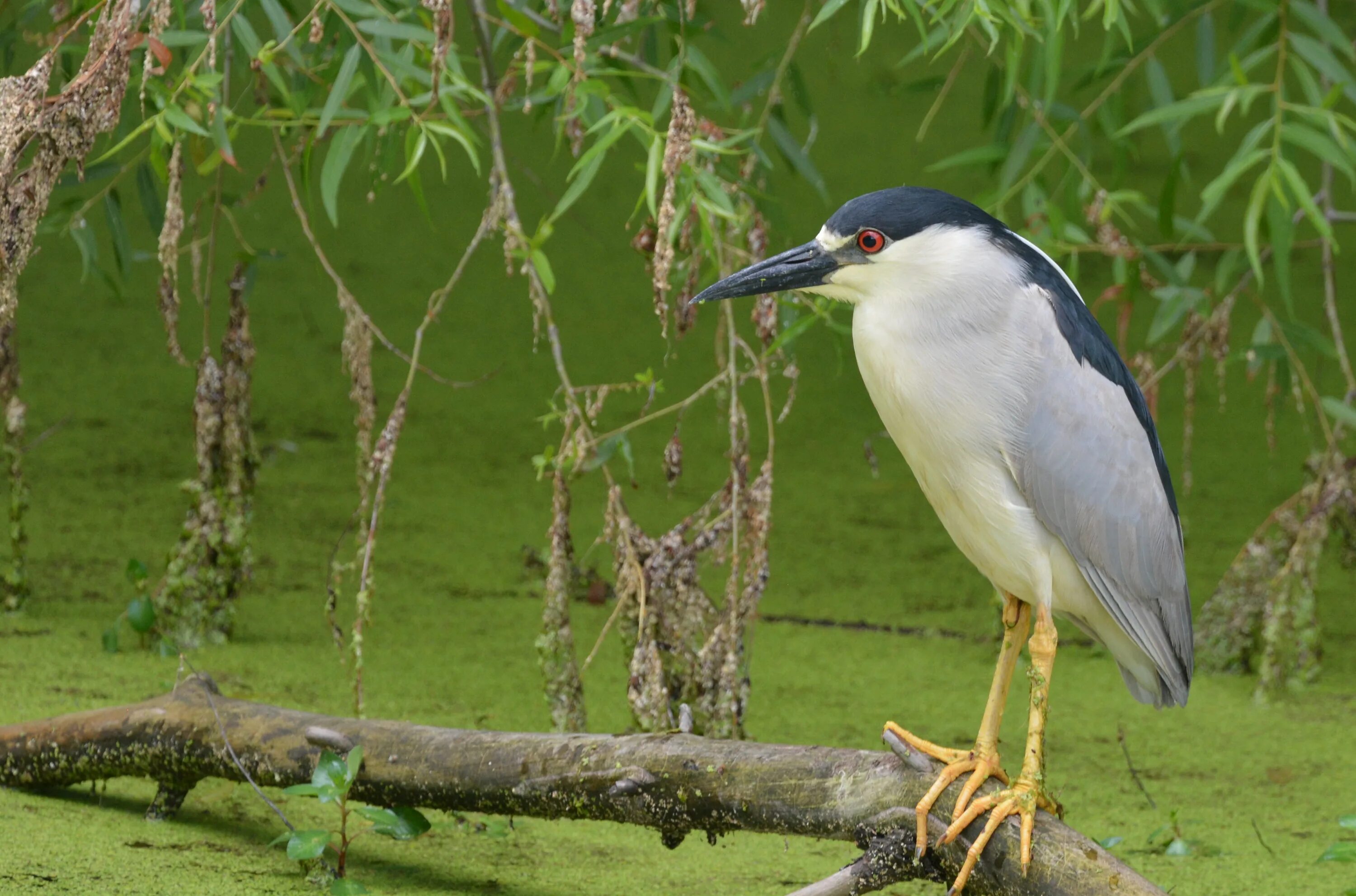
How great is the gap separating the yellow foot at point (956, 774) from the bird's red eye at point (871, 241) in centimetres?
51

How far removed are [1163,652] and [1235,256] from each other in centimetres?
115

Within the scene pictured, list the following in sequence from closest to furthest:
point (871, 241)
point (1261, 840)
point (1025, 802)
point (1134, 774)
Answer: point (1025, 802) → point (871, 241) → point (1261, 840) → point (1134, 774)

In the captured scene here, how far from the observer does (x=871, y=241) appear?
1564 mm

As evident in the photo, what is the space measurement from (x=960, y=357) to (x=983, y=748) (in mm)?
426

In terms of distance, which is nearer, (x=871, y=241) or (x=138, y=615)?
(x=871, y=241)

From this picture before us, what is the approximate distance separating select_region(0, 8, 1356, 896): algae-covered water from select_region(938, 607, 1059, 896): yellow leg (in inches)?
14.6

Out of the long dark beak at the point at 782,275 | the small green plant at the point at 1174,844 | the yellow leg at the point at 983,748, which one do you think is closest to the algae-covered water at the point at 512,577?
the small green plant at the point at 1174,844

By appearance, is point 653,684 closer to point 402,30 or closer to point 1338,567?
point 402,30

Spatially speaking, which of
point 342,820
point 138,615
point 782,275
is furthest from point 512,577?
point 782,275

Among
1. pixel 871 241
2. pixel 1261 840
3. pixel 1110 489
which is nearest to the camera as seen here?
pixel 871 241

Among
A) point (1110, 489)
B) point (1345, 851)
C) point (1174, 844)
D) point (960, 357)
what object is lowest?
point (1174, 844)

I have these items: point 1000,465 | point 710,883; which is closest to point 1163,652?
point 1000,465

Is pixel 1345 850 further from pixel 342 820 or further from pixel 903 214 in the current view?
pixel 342 820

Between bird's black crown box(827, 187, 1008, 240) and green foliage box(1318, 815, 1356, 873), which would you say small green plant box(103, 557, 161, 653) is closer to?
bird's black crown box(827, 187, 1008, 240)
